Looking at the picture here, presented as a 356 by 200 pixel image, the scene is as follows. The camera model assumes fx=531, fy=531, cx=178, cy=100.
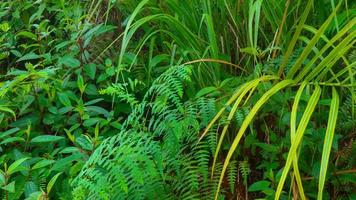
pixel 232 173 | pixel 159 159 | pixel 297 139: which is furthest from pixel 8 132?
pixel 297 139

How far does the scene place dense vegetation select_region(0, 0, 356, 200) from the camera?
1.38 m

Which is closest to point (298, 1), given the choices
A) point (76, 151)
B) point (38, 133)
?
point (76, 151)

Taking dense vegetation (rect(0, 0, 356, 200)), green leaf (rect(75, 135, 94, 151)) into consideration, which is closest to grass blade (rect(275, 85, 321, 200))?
dense vegetation (rect(0, 0, 356, 200))

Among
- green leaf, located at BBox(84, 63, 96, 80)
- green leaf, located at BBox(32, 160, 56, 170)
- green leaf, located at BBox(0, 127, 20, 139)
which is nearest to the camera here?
green leaf, located at BBox(32, 160, 56, 170)

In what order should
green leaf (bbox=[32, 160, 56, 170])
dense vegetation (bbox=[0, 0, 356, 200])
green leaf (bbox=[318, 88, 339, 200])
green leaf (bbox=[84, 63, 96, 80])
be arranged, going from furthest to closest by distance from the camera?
green leaf (bbox=[84, 63, 96, 80]) → green leaf (bbox=[32, 160, 56, 170]) → dense vegetation (bbox=[0, 0, 356, 200]) → green leaf (bbox=[318, 88, 339, 200])

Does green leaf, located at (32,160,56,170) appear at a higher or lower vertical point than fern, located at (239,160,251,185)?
lower

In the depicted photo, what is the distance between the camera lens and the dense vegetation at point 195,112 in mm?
1381

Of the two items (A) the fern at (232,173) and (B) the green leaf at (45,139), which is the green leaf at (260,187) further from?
(B) the green leaf at (45,139)

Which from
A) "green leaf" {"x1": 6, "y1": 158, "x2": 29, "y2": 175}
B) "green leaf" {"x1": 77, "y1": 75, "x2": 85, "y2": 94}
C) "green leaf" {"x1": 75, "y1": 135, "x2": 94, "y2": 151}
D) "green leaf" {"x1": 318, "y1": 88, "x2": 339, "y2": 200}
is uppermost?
"green leaf" {"x1": 318, "y1": 88, "x2": 339, "y2": 200}

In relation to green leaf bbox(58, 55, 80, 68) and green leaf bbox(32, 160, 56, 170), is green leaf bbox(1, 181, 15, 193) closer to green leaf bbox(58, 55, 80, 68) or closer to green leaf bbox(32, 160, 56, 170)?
green leaf bbox(32, 160, 56, 170)

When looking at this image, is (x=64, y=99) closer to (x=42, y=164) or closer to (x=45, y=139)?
(x=45, y=139)

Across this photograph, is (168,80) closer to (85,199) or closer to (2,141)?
(85,199)

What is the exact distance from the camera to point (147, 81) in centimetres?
192

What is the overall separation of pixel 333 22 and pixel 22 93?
107cm
